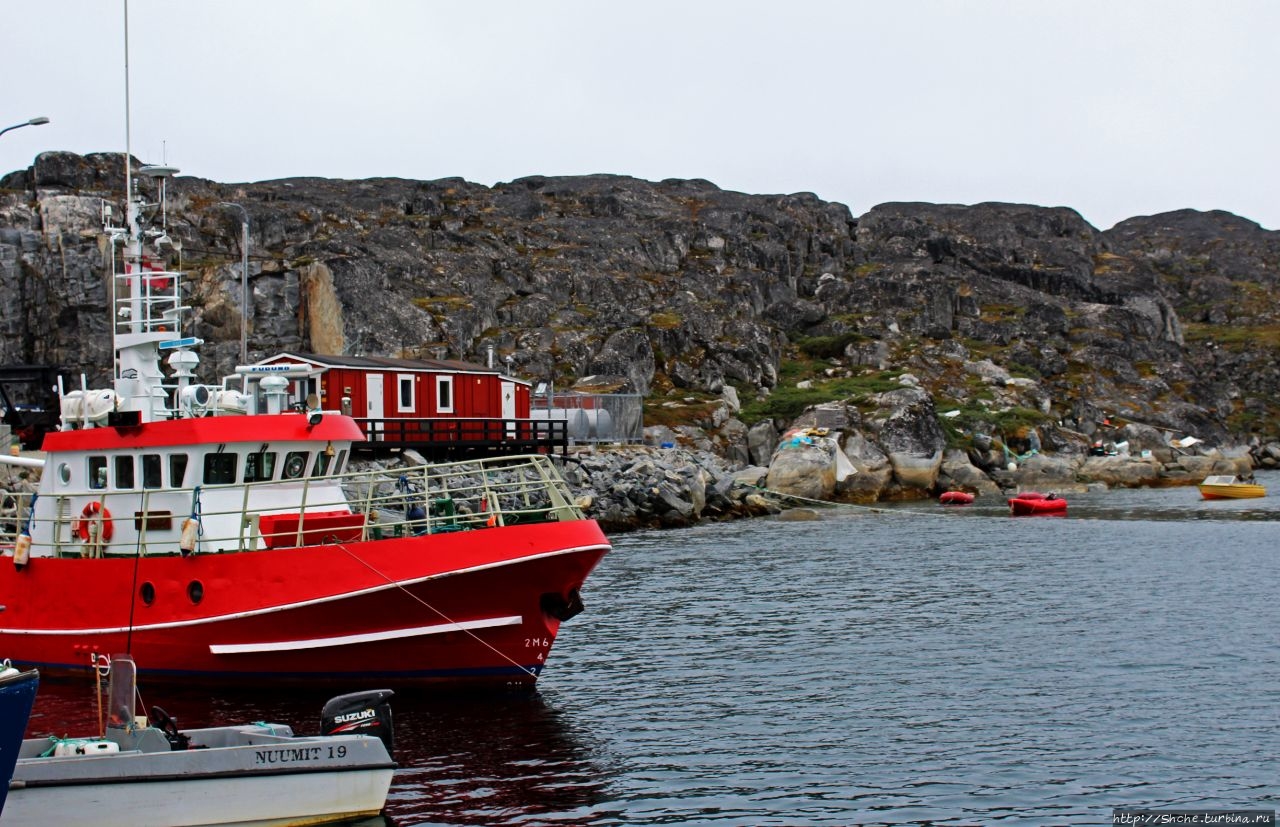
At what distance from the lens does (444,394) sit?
56500 millimetres

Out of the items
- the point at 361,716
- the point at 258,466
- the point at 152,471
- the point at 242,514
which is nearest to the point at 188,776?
the point at 361,716

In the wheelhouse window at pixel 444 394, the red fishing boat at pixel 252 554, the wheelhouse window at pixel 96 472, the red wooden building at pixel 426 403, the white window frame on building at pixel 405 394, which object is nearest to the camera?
the red fishing boat at pixel 252 554

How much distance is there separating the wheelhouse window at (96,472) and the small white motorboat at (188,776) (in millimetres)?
9648

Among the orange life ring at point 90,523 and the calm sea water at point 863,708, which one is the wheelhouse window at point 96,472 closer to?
the orange life ring at point 90,523

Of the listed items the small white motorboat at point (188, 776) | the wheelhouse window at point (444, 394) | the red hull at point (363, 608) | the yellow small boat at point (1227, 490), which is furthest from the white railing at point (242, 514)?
the yellow small boat at point (1227, 490)

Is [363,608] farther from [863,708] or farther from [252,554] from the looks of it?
[863,708]

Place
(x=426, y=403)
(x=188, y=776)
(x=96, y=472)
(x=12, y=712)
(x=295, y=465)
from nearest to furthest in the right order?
(x=12, y=712)
(x=188, y=776)
(x=295, y=465)
(x=96, y=472)
(x=426, y=403)

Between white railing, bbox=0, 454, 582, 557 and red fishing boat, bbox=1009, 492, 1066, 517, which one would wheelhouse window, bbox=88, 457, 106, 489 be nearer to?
white railing, bbox=0, 454, 582, 557

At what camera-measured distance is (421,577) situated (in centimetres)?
1975

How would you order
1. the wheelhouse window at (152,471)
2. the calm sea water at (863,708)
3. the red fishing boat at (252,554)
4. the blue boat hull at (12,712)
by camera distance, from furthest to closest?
1. the wheelhouse window at (152,471)
2. the red fishing boat at (252,554)
3. the calm sea water at (863,708)
4. the blue boat hull at (12,712)

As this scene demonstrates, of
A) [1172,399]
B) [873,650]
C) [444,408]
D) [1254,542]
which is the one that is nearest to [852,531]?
[1254,542]

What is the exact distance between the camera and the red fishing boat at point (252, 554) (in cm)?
2003

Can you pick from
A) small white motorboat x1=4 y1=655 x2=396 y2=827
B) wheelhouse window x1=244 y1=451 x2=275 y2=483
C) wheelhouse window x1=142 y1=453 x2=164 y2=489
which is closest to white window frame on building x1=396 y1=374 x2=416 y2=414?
wheelhouse window x1=142 y1=453 x2=164 y2=489

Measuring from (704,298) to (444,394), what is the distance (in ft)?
189
